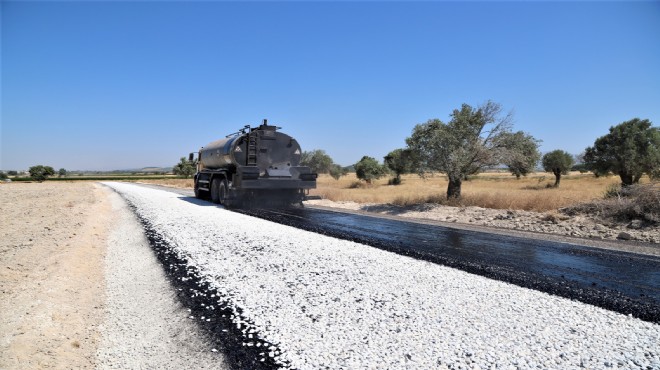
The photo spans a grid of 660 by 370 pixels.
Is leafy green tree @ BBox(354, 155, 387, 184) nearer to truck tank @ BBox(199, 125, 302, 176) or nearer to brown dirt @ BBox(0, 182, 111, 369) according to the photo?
truck tank @ BBox(199, 125, 302, 176)

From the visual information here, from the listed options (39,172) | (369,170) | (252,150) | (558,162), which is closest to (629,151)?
(558,162)

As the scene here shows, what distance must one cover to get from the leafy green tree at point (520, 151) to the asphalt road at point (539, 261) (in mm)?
7334

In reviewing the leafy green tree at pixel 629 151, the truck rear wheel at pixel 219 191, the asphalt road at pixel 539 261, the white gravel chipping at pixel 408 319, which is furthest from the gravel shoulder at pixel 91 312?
the leafy green tree at pixel 629 151

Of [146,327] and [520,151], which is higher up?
[520,151]

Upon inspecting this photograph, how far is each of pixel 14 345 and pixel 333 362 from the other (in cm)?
339

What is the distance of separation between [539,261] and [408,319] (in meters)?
4.35

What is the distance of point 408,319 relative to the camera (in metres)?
4.38

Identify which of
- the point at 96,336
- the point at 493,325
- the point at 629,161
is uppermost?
the point at 629,161

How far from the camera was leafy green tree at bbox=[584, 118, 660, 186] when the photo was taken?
21156mm

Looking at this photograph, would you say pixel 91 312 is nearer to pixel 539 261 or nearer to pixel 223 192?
pixel 539 261

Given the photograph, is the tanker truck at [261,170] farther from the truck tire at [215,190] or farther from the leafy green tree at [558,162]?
the leafy green tree at [558,162]

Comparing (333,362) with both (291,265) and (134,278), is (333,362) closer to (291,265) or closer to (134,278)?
(291,265)

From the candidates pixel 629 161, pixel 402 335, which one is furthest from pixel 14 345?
pixel 629 161

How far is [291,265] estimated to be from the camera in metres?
6.79
